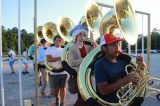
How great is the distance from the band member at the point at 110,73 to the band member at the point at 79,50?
1616mm

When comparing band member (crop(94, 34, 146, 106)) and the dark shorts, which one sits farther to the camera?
the dark shorts

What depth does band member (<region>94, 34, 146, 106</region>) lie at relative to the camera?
352cm

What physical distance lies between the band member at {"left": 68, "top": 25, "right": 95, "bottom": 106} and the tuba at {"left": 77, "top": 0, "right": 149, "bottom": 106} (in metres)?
0.67

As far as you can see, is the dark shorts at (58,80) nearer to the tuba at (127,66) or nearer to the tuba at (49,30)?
the tuba at (127,66)

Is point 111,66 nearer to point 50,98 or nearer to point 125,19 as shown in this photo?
point 125,19

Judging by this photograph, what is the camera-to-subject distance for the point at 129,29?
432cm

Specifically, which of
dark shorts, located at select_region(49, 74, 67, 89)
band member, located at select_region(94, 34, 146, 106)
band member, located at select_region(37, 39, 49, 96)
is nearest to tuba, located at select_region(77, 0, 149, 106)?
band member, located at select_region(94, 34, 146, 106)

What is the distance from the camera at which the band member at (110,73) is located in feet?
11.6

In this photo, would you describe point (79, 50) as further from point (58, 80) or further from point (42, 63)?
point (42, 63)

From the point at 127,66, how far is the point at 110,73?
1.13ft

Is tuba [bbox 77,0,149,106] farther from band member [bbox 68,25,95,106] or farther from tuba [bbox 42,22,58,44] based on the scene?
tuba [bbox 42,22,58,44]

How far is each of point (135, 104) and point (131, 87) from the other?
22cm

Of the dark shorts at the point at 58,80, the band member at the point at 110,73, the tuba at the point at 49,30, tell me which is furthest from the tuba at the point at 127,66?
the tuba at the point at 49,30

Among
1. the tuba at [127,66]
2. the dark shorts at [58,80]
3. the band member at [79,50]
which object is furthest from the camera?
the dark shorts at [58,80]
